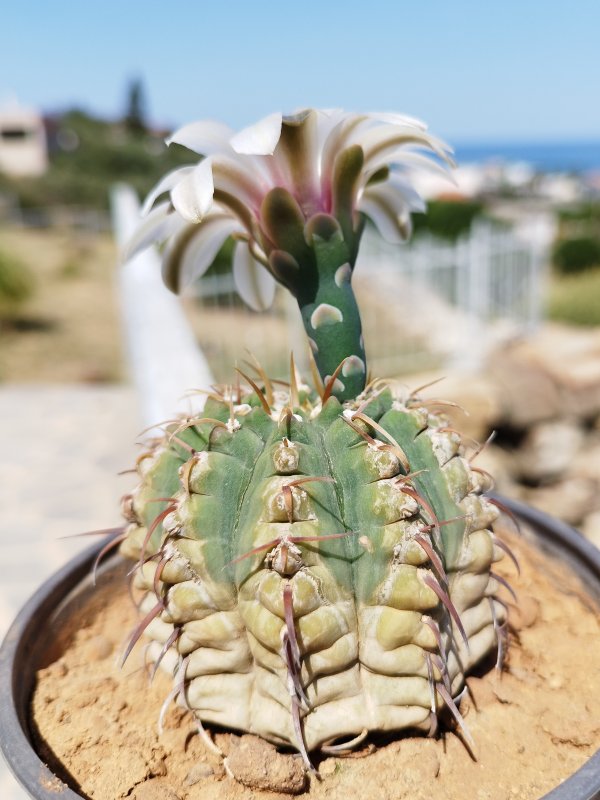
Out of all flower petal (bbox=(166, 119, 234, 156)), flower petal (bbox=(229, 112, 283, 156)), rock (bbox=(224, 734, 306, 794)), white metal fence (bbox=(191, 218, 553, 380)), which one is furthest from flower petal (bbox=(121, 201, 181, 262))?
white metal fence (bbox=(191, 218, 553, 380))

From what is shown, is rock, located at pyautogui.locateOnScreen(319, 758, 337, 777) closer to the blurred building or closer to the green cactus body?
the green cactus body

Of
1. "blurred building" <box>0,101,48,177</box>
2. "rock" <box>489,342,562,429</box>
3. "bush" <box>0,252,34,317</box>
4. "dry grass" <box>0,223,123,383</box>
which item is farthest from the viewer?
"blurred building" <box>0,101,48,177</box>

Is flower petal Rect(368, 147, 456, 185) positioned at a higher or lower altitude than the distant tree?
lower

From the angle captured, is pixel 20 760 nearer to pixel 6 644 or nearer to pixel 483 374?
pixel 6 644

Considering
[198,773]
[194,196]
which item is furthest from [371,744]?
[194,196]

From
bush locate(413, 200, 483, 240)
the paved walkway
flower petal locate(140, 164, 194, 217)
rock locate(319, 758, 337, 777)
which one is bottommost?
the paved walkway

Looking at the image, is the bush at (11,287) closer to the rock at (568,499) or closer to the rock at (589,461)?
the rock at (568,499)

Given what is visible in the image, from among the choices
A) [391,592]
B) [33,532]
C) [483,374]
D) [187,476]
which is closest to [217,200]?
[187,476]
